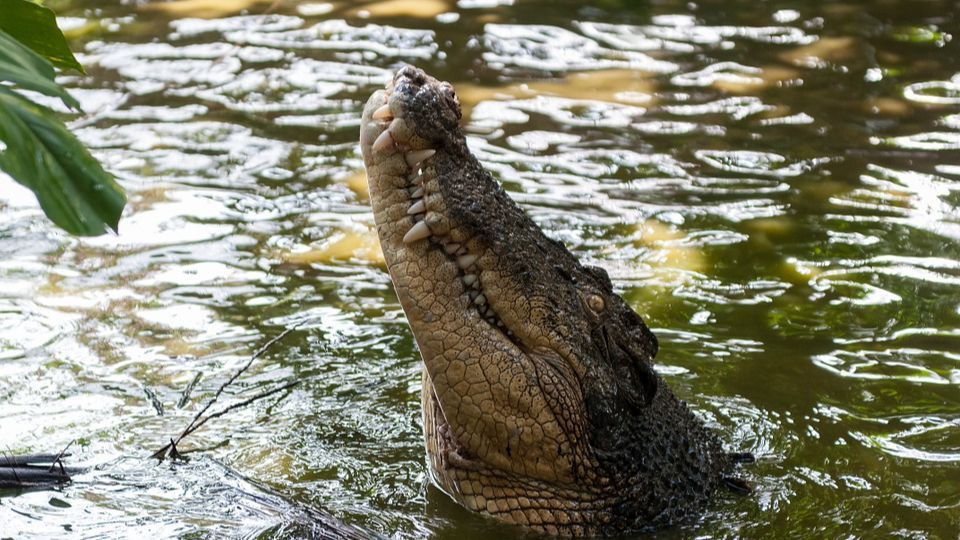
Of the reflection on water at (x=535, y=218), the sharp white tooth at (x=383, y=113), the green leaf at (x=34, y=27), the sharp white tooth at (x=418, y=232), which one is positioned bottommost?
the reflection on water at (x=535, y=218)

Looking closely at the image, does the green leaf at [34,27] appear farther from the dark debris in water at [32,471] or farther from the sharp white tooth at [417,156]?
the dark debris in water at [32,471]

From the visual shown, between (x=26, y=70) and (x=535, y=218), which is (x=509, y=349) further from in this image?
(x=535, y=218)

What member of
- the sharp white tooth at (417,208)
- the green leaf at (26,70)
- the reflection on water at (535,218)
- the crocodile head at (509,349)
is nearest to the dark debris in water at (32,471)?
the reflection on water at (535,218)

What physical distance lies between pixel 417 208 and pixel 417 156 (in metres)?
0.15

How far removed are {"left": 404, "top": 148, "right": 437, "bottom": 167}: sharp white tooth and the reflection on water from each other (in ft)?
3.64

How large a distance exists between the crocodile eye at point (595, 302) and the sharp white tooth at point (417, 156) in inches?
26.9

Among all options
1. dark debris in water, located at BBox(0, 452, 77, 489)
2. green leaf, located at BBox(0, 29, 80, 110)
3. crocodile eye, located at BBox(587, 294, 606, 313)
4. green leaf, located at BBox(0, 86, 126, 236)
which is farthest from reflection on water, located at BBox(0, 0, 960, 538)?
green leaf, located at BBox(0, 29, 80, 110)

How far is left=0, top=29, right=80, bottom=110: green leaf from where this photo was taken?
2.47m

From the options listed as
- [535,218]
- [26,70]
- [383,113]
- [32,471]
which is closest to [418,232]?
[383,113]

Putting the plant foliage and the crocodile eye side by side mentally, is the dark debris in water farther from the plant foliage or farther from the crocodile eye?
the crocodile eye

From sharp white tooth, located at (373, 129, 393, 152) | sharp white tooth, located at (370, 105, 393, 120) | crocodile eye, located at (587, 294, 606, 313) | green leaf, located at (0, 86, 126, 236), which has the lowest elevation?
crocodile eye, located at (587, 294, 606, 313)

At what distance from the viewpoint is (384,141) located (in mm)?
3586

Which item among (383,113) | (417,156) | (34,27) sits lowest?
(417,156)

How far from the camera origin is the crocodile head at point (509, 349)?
362cm
